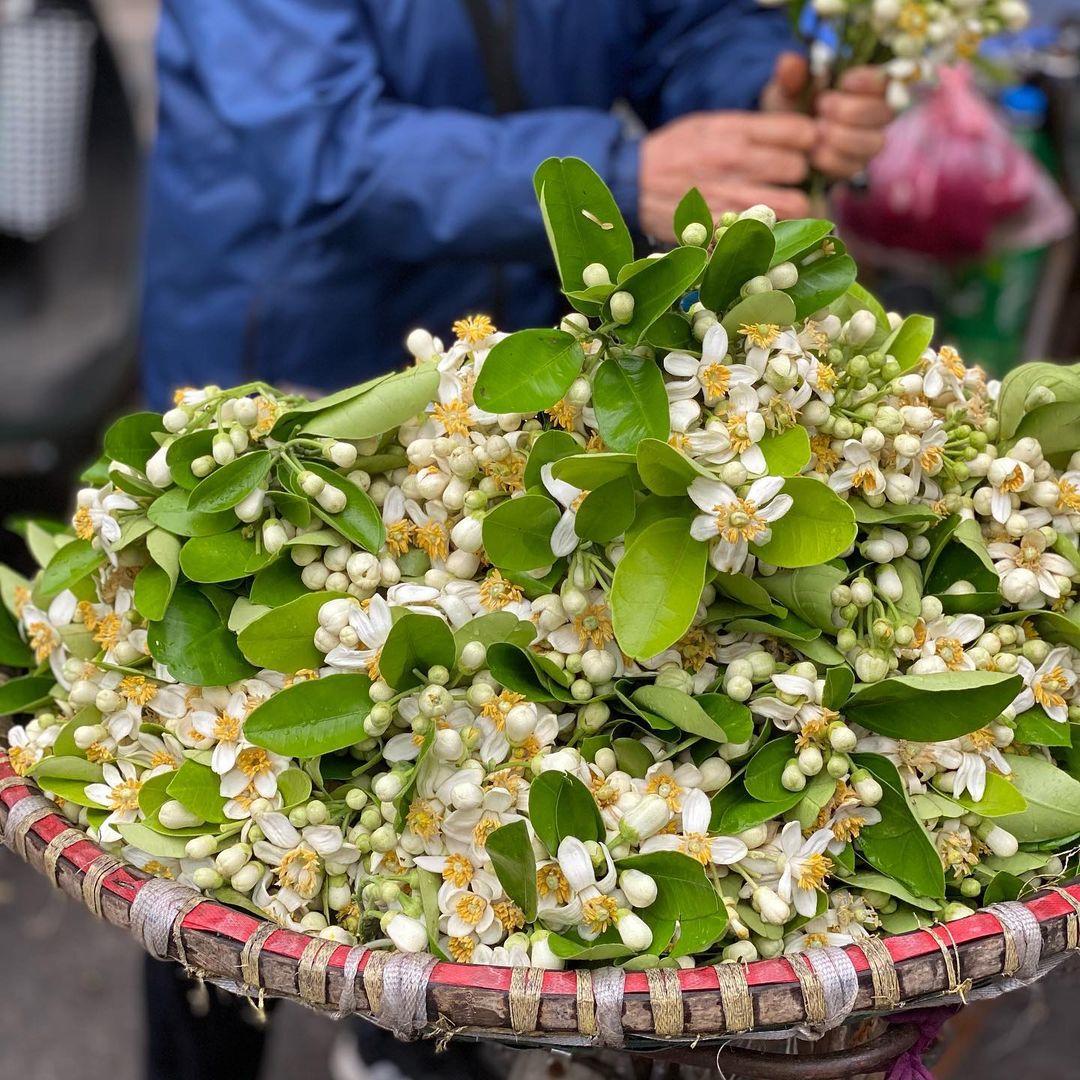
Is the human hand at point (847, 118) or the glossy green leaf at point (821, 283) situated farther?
the human hand at point (847, 118)

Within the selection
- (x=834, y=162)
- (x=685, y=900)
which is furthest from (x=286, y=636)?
(x=834, y=162)

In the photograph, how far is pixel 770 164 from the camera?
1145 mm

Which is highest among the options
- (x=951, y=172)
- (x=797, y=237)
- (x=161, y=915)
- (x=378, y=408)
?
(x=797, y=237)

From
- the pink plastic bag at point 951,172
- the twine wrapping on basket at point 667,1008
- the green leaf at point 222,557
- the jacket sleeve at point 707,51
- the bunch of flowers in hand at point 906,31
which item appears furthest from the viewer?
the pink plastic bag at point 951,172

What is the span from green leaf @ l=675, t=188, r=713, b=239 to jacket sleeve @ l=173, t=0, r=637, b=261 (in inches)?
19.3

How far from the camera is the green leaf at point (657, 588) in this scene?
62cm

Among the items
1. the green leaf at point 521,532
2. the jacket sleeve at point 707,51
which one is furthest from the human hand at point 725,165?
the green leaf at point 521,532

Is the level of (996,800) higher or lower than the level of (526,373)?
lower

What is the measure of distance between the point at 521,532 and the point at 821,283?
0.76 ft

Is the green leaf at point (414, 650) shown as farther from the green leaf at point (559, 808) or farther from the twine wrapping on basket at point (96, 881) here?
the twine wrapping on basket at point (96, 881)

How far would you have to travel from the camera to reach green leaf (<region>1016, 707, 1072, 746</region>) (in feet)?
2.27

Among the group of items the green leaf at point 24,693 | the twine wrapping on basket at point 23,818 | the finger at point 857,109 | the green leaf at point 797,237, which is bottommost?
the green leaf at point 24,693

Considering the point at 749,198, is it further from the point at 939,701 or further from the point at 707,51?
the point at 939,701

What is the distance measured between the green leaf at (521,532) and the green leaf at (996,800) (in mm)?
278
